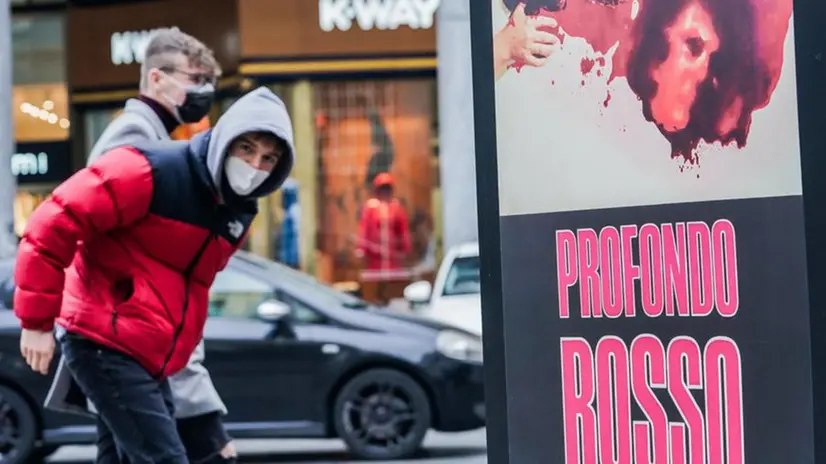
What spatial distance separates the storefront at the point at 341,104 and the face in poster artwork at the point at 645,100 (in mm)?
16614

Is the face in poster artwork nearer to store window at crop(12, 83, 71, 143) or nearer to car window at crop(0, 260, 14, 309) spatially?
car window at crop(0, 260, 14, 309)

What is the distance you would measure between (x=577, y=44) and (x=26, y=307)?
1.83 metres

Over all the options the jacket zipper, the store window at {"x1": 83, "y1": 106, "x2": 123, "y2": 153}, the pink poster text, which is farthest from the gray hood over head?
the store window at {"x1": 83, "y1": 106, "x2": 123, "y2": 153}

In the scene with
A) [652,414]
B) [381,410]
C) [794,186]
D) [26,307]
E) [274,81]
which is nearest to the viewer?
[794,186]

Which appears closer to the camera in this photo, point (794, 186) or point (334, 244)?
point (794, 186)

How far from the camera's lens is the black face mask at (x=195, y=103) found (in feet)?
15.2

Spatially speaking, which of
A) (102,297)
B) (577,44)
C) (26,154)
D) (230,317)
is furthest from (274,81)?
(577,44)

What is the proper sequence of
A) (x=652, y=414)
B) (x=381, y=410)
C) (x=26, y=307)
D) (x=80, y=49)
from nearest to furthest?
(x=652, y=414)
(x=26, y=307)
(x=381, y=410)
(x=80, y=49)

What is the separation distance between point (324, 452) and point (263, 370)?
117 cm

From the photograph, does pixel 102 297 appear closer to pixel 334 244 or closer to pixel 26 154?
pixel 334 244

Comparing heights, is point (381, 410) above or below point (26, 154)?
below

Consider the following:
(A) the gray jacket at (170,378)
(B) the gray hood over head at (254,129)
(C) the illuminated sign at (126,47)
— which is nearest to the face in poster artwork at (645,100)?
(B) the gray hood over head at (254,129)

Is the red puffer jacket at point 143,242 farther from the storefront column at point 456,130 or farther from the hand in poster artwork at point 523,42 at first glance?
the storefront column at point 456,130

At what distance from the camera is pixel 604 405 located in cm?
270
